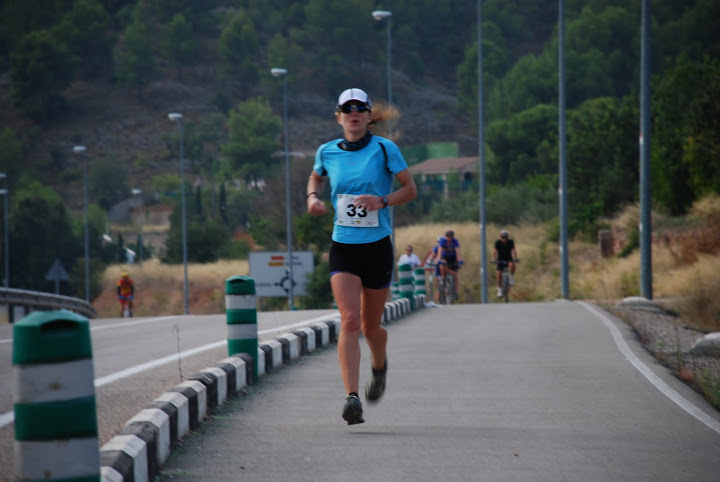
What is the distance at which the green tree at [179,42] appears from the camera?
148500 millimetres

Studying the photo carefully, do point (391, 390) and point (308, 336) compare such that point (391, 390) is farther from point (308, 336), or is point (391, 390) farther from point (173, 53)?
point (173, 53)

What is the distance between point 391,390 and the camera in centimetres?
852

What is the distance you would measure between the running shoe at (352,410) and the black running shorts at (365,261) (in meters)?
0.73

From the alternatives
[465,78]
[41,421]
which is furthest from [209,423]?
[465,78]

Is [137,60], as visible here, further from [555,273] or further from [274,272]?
[555,273]

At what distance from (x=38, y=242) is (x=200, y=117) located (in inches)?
2269

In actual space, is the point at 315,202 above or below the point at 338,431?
above

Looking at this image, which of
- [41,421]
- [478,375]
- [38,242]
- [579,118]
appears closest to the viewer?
[41,421]

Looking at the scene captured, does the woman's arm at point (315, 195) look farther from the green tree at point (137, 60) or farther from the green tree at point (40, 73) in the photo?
the green tree at point (137, 60)

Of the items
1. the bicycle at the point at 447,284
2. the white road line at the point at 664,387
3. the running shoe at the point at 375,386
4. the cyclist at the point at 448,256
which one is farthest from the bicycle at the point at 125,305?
the running shoe at the point at 375,386

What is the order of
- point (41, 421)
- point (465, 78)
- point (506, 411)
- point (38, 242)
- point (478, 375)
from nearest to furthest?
point (41, 421) → point (506, 411) → point (478, 375) → point (38, 242) → point (465, 78)

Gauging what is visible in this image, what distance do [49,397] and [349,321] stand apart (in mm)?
3037

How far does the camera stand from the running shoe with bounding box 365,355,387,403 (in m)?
7.24

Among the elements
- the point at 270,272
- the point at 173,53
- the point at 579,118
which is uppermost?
the point at 173,53
